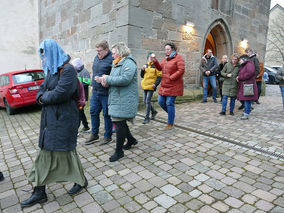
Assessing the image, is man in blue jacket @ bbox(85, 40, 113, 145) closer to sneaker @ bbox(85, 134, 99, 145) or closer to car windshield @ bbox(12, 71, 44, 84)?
sneaker @ bbox(85, 134, 99, 145)

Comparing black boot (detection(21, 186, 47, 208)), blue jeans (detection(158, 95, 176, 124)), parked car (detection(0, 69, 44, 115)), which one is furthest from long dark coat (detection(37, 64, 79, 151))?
parked car (detection(0, 69, 44, 115))

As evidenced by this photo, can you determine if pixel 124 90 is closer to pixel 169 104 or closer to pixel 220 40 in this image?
pixel 169 104

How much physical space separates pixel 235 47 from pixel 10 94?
30.8 feet

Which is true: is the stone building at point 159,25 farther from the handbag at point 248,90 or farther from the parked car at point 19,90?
the handbag at point 248,90

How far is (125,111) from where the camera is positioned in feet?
10.9

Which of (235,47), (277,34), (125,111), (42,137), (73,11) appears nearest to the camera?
(42,137)

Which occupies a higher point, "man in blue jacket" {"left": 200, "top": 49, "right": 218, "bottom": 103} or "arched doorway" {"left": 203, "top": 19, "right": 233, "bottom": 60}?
"arched doorway" {"left": 203, "top": 19, "right": 233, "bottom": 60}

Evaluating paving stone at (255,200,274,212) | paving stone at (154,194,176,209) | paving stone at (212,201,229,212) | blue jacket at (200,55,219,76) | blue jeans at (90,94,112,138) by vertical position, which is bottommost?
paving stone at (154,194,176,209)

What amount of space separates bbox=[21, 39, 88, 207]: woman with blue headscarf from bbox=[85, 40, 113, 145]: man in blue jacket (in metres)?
1.58

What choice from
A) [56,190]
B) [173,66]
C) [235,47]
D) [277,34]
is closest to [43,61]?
[56,190]

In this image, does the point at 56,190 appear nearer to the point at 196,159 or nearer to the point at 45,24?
the point at 196,159

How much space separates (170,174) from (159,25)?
5.49 metres

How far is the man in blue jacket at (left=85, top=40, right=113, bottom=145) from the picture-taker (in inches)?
158

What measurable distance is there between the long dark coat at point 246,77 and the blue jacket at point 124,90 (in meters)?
3.55
